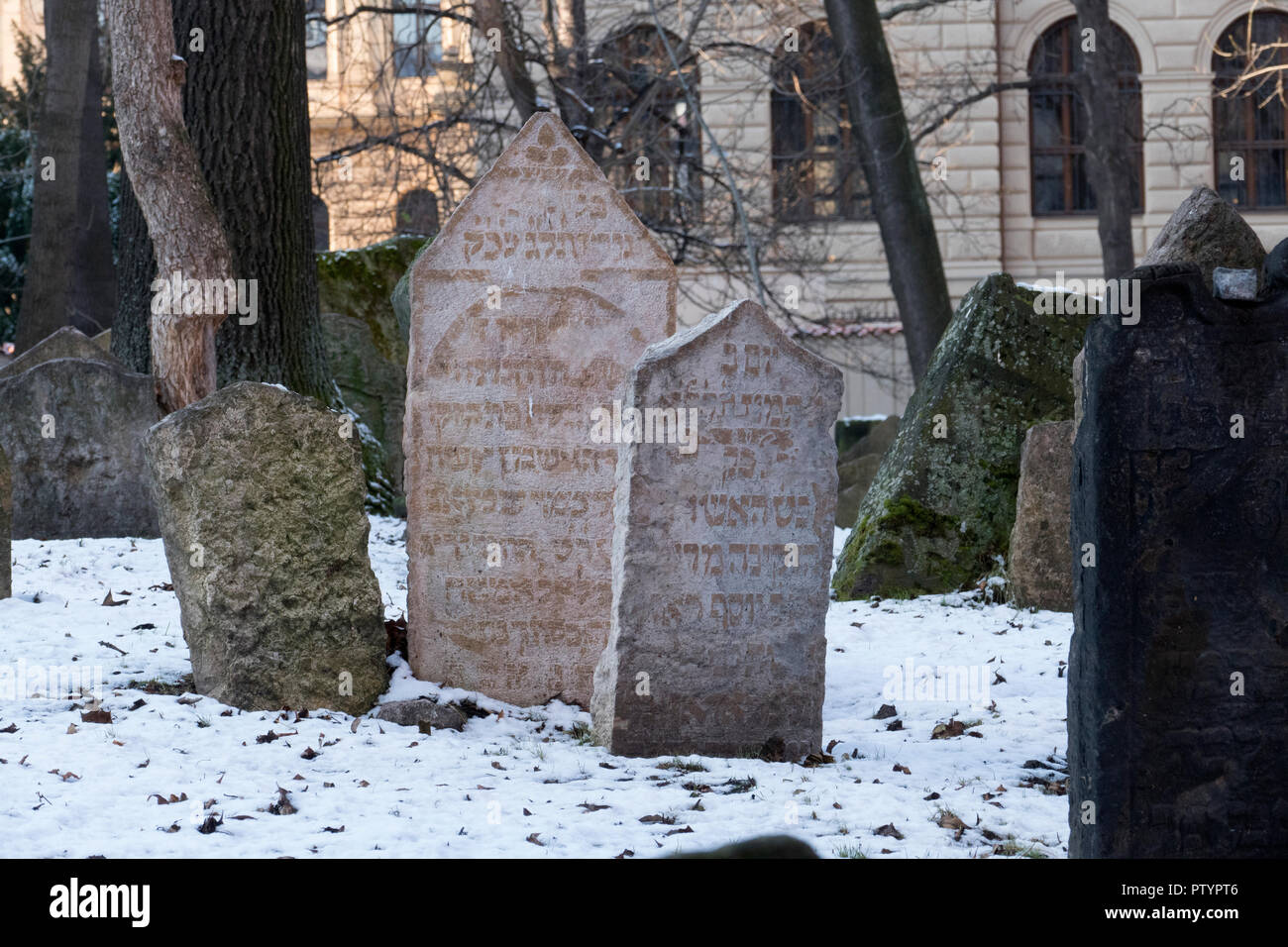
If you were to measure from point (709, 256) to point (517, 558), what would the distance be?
12.0 meters

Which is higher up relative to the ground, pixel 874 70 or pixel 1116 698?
pixel 874 70

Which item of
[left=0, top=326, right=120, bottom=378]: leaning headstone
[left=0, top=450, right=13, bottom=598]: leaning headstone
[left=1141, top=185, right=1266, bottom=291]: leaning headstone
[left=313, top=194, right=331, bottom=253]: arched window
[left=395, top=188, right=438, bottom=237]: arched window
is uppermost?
[left=313, top=194, right=331, bottom=253]: arched window

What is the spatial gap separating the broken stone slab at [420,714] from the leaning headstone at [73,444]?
4.59 meters

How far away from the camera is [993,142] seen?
2416 centimetres

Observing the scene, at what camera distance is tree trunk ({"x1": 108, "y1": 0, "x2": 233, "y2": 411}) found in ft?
29.4

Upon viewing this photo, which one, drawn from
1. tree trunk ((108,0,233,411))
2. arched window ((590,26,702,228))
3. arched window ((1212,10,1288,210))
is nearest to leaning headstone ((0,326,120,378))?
tree trunk ((108,0,233,411))

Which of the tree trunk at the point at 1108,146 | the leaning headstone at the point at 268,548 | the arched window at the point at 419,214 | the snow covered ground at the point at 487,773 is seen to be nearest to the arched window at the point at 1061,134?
the tree trunk at the point at 1108,146

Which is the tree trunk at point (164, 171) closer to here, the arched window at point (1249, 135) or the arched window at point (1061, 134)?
the arched window at point (1061, 134)

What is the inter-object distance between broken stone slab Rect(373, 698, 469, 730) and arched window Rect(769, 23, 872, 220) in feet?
→ 41.1

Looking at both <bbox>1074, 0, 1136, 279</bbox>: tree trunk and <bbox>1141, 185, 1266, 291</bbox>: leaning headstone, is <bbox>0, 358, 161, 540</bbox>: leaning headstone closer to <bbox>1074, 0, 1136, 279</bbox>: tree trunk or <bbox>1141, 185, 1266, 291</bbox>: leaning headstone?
<bbox>1141, 185, 1266, 291</bbox>: leaning headstone

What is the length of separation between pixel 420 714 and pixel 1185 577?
3392mm

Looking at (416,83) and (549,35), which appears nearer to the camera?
(549,35)

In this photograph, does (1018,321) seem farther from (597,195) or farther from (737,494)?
(737,494)

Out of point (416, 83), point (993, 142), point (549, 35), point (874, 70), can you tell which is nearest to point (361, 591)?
point (874, 70)
